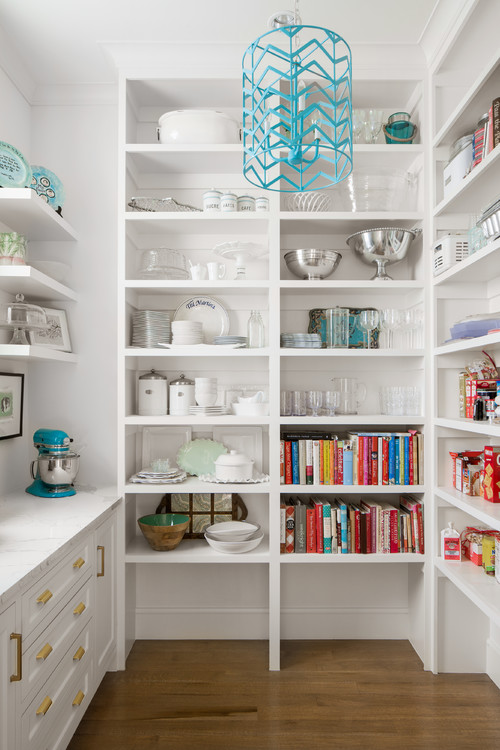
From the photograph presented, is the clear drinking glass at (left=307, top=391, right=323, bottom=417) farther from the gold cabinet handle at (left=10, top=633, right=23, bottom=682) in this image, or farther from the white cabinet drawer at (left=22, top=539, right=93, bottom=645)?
the gold cabinet handle at (left=10, top=633, right=23, bottom=682)

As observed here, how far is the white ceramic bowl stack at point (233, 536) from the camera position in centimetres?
254

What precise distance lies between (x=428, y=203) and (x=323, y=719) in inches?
89.5

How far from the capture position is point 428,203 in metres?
2.54

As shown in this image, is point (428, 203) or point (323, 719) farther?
point (428, 203)

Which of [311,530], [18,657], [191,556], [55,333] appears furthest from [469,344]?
[55,333]

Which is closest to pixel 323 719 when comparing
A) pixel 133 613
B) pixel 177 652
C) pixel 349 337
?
pixel 177 652

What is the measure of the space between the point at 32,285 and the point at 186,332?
722 mm

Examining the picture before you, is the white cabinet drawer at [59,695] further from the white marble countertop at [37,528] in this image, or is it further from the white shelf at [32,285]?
the white shelf at [32,285]

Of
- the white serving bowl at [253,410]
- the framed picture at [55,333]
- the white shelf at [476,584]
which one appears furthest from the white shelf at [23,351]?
the white shelf at [476,584]

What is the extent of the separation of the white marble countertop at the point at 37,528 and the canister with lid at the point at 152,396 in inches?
16.9

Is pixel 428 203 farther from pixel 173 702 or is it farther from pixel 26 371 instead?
pixel 173 702

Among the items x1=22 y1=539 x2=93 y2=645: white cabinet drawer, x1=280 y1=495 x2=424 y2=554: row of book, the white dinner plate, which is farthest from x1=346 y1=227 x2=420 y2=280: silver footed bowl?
x1=22 y1=539 x2=93 y2=645: white cabinet drawer

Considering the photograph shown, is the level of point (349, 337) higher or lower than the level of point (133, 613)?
higher

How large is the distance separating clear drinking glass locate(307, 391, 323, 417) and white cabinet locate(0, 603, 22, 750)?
1576mm
